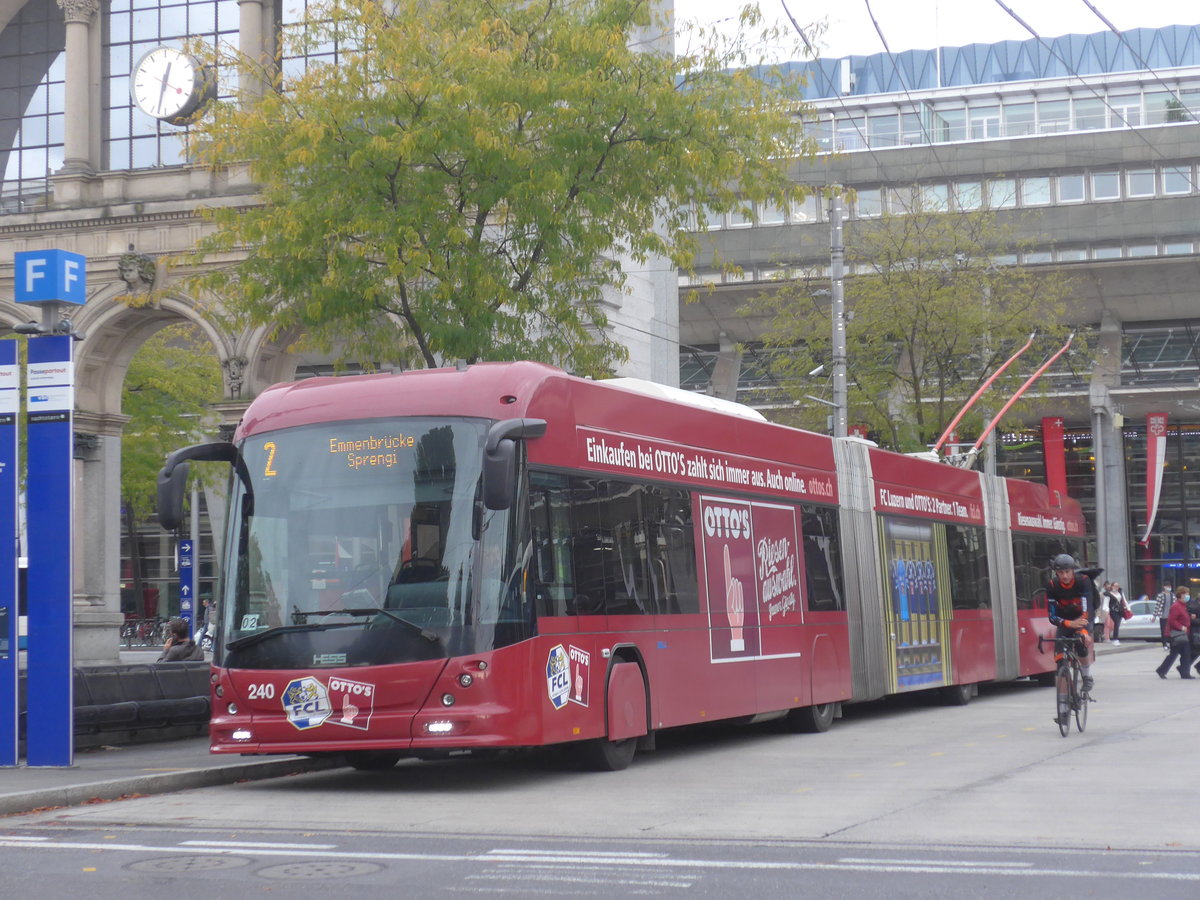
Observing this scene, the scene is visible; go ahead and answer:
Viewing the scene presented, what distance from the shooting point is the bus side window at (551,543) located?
12719mm

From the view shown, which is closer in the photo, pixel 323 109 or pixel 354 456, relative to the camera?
pixel 354 456

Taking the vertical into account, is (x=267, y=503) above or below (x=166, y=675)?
above

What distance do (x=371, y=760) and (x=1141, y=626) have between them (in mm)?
44051

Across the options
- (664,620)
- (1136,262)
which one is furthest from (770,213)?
(664,620)

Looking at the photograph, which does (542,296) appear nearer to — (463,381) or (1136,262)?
(463,381)

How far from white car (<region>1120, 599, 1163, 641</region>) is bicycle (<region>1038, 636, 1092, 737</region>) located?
124ft

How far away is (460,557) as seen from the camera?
1221 centimetres

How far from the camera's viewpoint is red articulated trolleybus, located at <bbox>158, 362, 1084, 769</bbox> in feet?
39.9

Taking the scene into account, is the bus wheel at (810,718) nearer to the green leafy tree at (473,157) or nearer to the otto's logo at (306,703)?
the green leafy tree at (473,157)

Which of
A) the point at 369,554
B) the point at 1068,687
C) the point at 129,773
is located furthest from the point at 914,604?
the point at 129,773

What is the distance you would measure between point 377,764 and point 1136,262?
4359 cm

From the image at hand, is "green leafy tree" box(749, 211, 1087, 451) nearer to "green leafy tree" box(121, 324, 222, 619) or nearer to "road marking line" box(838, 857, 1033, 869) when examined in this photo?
"green leafy tree" box(121, 324, 222, 619)

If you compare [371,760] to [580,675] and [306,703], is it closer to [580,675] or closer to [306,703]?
[306,703]

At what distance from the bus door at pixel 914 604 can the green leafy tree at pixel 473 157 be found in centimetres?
503
